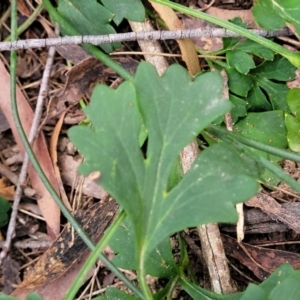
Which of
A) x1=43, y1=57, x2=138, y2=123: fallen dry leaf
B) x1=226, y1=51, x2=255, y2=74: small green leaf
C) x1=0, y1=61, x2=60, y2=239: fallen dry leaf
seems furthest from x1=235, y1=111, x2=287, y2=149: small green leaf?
x1=0, y1=61, x2=60, y2=239: fallen dry leaf

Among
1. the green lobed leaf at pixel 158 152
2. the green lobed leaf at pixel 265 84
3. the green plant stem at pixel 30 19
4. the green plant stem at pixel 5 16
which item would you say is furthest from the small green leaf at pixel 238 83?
the green plant stem at pixel 5 16

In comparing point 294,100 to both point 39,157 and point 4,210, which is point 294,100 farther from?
point 4,210

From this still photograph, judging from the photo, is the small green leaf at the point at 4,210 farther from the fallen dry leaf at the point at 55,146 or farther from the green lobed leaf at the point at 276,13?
the green lobed leaf at the point at 276,13

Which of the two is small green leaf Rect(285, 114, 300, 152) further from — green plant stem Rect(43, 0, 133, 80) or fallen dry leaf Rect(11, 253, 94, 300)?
fallen dry leaf Rect(11, 253, 94, 300)

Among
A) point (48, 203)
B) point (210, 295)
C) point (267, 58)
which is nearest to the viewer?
point (210, 295)

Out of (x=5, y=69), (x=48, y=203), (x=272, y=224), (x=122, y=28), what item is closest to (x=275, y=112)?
(x=272, y=224)

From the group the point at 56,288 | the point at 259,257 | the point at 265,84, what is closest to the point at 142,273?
the point at 259,257

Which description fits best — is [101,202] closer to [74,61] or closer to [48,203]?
[48,203]
